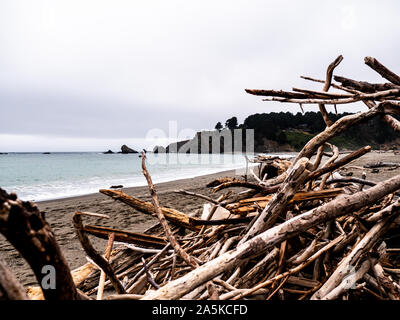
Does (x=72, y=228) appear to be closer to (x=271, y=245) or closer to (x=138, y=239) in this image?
(x=138, y=239)

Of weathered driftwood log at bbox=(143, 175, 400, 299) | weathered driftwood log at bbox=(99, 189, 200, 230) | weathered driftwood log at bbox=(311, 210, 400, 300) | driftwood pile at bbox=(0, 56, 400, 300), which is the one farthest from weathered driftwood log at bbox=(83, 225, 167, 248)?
weathered driftwood log at bbox=(311, 210, 400, 300)

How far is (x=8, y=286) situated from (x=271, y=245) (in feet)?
2.64

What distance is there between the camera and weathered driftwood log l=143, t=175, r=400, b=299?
2.75 feet

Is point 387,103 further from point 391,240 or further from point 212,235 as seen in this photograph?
point 212,235

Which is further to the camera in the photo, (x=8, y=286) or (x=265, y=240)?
(x=265, y=240)

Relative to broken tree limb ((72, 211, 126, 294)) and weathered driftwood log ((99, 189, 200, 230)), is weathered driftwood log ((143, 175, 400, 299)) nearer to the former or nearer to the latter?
broken tree limb ((72, 211, 126, 294))

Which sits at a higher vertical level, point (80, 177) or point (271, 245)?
point (271, 245)

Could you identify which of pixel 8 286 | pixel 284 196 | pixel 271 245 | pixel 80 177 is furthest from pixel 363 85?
pixel 80 177

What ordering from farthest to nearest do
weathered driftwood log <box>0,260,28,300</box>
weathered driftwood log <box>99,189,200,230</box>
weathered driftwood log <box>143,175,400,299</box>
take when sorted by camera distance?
weathered driftwood log <box>99,189,200,230</box> → weathered driftwood log <box>143,175,400,299</box> → weathered driftwood log <box>0,260,28,300</box>

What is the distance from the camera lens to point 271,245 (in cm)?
97

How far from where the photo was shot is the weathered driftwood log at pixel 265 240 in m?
0.84

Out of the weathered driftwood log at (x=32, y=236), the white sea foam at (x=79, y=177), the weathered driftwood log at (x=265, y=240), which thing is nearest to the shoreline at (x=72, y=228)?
the weathered driftwood log at (x=265, y=240)

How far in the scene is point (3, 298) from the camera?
0.57m
